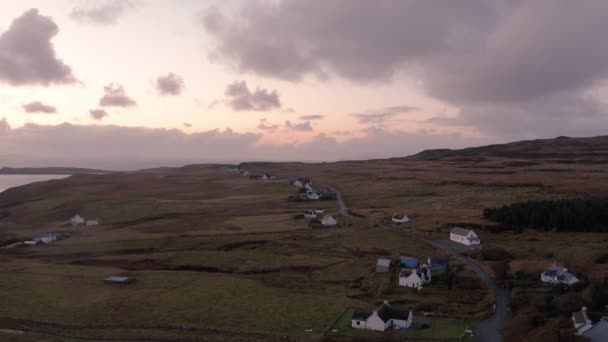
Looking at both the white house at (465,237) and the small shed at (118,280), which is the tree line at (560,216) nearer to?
the white house at (465,237)

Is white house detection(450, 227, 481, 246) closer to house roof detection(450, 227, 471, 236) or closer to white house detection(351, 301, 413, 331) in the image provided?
house roof detection(450, 227, 471, 236)

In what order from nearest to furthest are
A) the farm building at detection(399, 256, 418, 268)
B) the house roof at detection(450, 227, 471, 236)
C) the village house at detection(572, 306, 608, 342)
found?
the village house at detection(572, 306, 608, 342), the farm building at detection(399, 256, 418, 268), the house roof at detection(450, 227, 471, 236)

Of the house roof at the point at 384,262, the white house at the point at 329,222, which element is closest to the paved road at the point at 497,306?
the house roof at the point at 384,262

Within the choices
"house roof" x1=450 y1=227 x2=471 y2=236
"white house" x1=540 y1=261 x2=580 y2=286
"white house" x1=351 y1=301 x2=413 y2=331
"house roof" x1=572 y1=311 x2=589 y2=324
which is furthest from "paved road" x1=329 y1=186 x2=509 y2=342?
"white house" x1=351 y1=301 x2=413 y2=331

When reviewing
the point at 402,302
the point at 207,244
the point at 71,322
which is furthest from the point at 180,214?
the point at 402,302

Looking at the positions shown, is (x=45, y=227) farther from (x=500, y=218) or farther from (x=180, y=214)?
(x=500, y=218)

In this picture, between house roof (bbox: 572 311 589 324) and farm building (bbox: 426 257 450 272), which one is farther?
farm building (bbox: 426 257 450 272)
